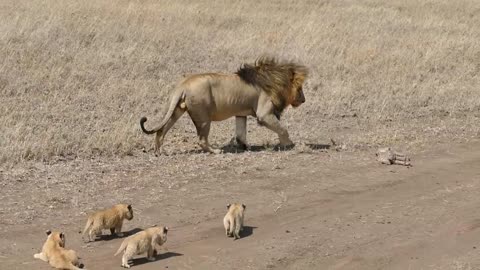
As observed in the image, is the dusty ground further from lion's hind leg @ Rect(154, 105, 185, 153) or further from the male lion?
the male lion

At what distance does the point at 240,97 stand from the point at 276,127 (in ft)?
2.26

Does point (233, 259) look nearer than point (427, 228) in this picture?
Yes

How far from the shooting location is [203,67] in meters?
18.3

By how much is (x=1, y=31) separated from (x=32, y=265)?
36.5 ft

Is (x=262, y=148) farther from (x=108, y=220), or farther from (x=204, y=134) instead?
(x=108, y=220)

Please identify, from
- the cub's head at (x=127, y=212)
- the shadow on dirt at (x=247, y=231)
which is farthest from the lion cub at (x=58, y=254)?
the shadow on dirt at (x=247, y=231)

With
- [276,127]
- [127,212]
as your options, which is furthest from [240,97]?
[127,212]

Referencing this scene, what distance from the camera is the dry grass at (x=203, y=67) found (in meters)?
13.4

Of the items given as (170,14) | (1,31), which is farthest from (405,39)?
(1,31)

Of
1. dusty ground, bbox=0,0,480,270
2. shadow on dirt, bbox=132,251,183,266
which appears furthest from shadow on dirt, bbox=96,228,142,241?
shadow on dirt, bbox=132,251,183,266

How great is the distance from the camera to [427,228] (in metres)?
9.09

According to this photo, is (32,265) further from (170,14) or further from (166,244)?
(170,14)

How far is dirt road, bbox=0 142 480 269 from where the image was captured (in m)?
7.92

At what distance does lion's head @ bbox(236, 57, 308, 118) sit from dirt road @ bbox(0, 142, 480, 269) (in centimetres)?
112
